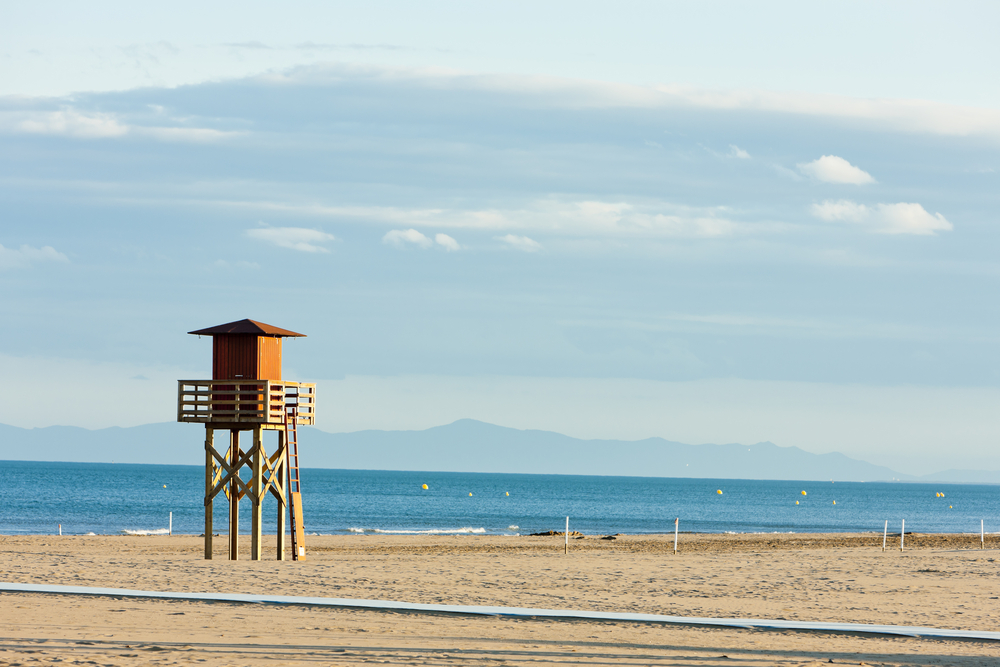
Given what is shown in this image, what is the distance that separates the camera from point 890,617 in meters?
Result: 16.9

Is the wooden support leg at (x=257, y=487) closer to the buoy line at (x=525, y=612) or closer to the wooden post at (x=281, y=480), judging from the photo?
the wooden post at (x=281, y=480)

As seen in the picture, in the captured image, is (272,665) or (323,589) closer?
(272,665)

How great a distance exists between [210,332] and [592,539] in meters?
26.0

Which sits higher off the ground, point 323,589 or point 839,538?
point 323,589

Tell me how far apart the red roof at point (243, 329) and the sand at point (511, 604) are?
539 cm

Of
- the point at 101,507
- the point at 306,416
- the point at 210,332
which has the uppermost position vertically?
the point at 210,332

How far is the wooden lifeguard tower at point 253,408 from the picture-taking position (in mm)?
24109

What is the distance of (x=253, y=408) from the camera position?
24469 millimetres

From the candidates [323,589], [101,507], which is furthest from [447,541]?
[101,507]

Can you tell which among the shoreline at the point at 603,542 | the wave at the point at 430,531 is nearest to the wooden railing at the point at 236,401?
the shoreline at the point at 603,542

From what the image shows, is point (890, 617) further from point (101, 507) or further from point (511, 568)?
point (101, 507)

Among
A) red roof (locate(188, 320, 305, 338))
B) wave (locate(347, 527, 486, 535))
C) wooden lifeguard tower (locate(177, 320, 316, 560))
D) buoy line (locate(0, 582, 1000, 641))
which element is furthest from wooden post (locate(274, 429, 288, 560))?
wave (locate(347, 527, 486, 535))

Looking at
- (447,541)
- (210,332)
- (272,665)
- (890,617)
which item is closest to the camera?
(272,665)

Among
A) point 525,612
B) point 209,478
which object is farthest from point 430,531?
point 525,612
